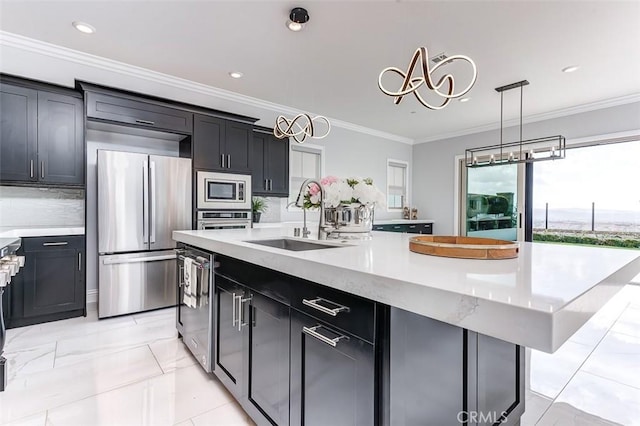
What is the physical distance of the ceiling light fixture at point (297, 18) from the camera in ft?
7.95

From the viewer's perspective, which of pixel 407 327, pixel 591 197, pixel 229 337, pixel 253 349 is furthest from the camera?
pixel 591 197

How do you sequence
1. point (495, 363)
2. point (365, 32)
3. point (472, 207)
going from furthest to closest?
point (472, 207)
point (365, 32)
point (495, 363)

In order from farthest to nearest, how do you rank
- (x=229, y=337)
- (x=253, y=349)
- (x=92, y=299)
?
(x=92, y=299), (x=229, y=337), (x=253, y=349)

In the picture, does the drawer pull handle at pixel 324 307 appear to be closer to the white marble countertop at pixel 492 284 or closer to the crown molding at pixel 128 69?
the white marble countertop at pixel 492 284

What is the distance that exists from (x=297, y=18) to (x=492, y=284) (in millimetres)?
2536

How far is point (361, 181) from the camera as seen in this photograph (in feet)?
6.27

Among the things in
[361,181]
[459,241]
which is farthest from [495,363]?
[361,181]

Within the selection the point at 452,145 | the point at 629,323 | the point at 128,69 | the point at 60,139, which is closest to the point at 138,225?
the point at 60,139

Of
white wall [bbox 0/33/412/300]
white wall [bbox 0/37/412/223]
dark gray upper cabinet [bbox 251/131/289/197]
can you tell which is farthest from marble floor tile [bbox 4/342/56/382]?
dark gray upper cabinet [bbox 251/131/289/197]

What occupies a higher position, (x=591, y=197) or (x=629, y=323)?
(x=591, y=197)

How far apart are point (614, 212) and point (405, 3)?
15.0ft

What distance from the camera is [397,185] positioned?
6797mm

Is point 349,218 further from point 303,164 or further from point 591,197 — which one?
point 591,197

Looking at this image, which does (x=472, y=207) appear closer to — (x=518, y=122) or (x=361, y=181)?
(x=518, y=122)
